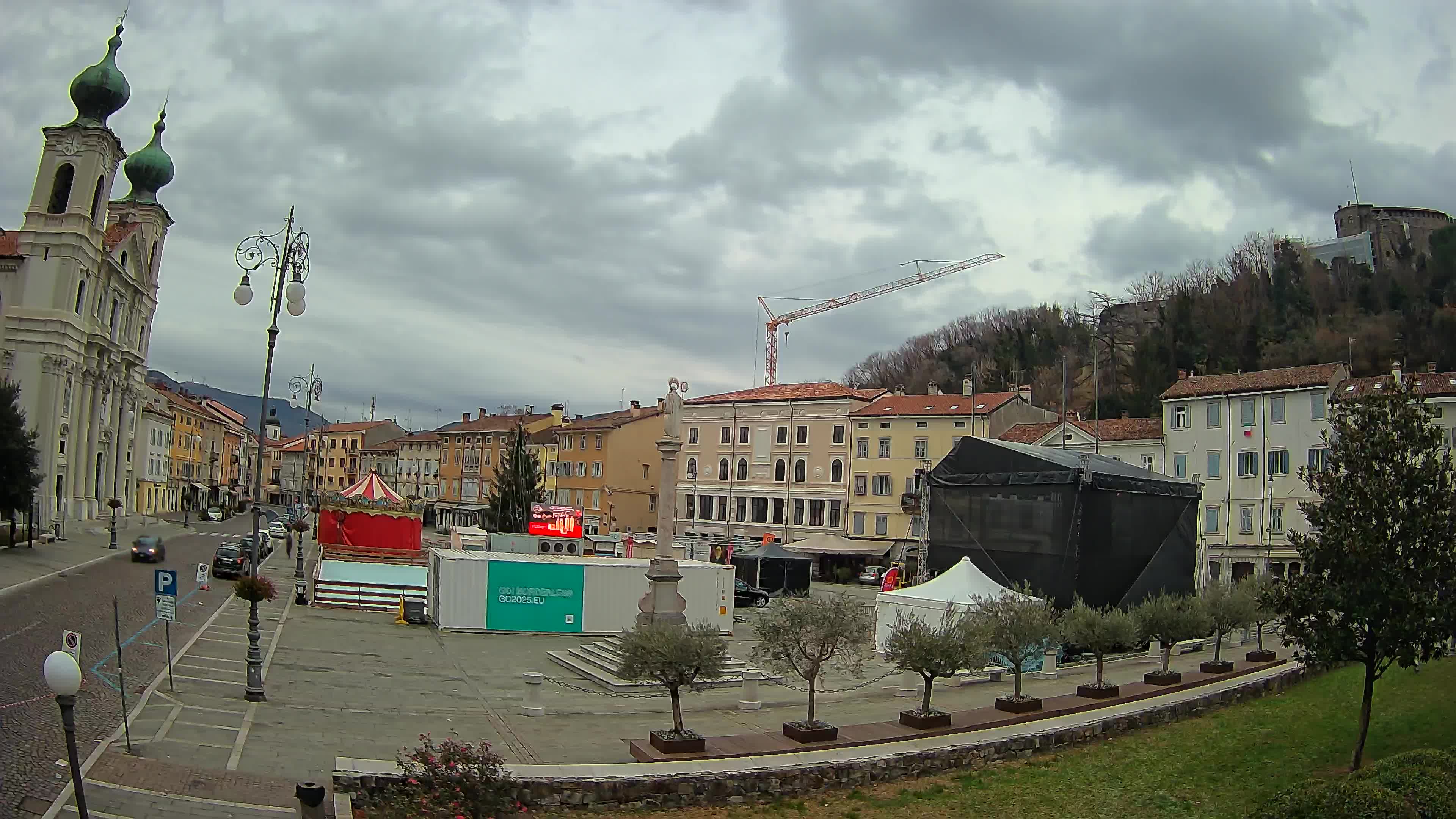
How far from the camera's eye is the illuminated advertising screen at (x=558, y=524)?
141 ft

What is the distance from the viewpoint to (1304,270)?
3639 inches

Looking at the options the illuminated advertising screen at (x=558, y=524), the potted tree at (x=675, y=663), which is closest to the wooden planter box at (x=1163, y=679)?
the potted tree at (x=675, y=663)

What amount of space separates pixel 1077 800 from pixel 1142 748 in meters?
3.84

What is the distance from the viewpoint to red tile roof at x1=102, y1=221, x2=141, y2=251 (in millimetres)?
69875

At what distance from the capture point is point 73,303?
60188 millimetres

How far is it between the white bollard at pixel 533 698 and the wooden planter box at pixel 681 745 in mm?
4597

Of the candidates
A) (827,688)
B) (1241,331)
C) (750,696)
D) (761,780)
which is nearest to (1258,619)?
(827,688)

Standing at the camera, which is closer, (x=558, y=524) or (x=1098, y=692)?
(x=1098, y=692)

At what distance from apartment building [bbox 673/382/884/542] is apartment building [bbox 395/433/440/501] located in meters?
40.1

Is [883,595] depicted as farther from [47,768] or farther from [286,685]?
[47,768]

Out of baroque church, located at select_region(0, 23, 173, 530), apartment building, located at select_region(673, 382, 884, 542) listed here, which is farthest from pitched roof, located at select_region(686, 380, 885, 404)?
baroque church, located at select_region(0, 23, 173, 530)

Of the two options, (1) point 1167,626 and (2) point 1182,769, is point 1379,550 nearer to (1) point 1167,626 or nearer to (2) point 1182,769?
(2) point 1182,769

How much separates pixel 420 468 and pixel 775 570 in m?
68.1

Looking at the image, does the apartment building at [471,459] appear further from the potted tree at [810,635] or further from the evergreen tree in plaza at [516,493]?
the potted tree at [810,635]
